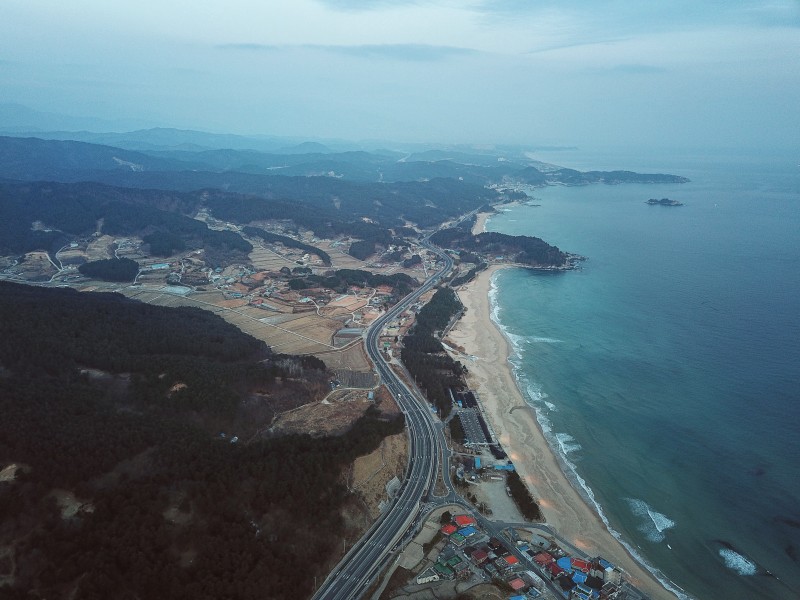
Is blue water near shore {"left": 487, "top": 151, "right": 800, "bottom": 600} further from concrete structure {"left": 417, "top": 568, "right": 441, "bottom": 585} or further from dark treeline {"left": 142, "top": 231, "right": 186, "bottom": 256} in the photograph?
dark treeline {"left": 142, "top": 231, "right": 186, "bottom": 256}

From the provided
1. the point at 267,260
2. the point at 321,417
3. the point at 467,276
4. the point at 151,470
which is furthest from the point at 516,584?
the point at 267,260

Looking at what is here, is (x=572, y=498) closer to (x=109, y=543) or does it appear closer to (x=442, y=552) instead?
(x=442, y=552)

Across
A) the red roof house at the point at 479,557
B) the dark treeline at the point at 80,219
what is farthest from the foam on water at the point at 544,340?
the dark treeline at the point at 80,219

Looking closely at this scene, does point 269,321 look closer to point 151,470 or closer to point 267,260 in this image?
point 267,260

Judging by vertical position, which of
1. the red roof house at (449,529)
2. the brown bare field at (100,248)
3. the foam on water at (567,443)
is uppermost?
the brown bare field at (100,248)

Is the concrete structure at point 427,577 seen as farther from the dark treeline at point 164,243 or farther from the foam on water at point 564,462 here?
the dark treeline at point 164,243

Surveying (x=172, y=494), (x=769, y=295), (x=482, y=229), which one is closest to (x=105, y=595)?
(x=172, y=494)
